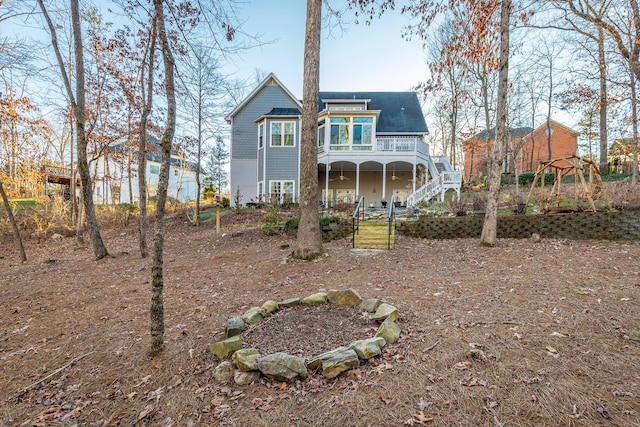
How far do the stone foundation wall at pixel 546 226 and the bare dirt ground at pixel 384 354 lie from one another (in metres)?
1.90

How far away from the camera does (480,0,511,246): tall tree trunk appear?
7277mm

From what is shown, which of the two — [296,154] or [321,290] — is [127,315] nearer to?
[321,290]

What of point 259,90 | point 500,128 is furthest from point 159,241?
point 259,90

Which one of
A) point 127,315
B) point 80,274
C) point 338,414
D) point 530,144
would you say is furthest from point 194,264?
point 530,144

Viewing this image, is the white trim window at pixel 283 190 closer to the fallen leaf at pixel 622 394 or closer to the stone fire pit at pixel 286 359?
the stone fire pit at pixel 286 359

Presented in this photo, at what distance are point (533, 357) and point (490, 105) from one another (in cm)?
1909

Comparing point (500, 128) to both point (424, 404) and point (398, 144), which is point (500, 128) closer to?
point (424, 404)

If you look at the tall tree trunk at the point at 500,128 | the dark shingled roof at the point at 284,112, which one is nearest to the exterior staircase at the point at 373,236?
the tall tree trunk at the point at 500,128

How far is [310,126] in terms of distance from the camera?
6.92 metres

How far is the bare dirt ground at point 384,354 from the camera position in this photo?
2375 mm

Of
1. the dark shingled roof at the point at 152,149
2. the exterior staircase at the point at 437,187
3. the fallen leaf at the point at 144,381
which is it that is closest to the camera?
the fallen leaf at the point at 144,381

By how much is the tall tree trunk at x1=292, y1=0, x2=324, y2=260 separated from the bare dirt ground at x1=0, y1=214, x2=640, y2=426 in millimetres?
876

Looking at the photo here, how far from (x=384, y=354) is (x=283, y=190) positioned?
50.9ft

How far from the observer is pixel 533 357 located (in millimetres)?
2799
